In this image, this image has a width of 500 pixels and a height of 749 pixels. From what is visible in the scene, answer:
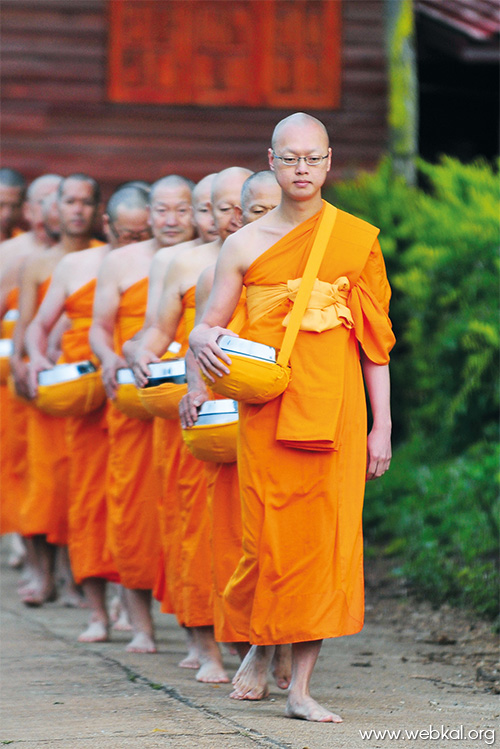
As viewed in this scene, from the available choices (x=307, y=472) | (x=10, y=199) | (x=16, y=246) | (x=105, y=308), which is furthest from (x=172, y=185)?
(x=10, y=199)

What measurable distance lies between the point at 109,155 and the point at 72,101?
63 centimetres

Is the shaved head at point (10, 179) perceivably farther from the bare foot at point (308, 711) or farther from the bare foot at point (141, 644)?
the bare foot at point (308, 711)

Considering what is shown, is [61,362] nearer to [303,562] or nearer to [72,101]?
[303,562]

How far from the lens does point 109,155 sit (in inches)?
482

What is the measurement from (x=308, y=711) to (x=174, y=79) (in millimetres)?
8971

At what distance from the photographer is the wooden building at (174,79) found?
12188mm

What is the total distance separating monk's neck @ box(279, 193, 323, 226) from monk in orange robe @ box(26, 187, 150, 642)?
6.78ft

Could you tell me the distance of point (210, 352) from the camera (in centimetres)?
439

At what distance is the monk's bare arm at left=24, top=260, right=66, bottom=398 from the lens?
7008 mm

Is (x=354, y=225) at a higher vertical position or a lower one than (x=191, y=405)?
higher

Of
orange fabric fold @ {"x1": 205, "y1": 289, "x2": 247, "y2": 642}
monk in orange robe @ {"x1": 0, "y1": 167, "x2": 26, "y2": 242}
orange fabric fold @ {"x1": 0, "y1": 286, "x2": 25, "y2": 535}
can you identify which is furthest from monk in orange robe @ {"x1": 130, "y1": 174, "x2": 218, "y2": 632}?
monk in orange robe @ {"x1": 0, "y1": 167, "x2": 26, "y2": 242}

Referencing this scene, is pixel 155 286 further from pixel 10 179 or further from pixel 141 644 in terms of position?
pixel 10 179

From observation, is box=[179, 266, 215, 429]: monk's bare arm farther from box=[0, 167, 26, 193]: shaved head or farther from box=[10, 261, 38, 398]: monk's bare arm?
box=[0, 167, 26, 193]: shaved head

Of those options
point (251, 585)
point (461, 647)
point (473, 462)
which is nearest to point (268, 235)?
point (251, 585)
